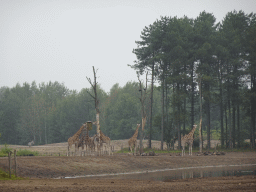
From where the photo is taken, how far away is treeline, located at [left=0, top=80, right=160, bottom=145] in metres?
90.0

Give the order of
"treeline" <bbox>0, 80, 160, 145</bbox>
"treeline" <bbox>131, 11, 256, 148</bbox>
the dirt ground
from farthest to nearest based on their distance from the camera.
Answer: "treeline" <bbox>0, 80, 160, 145</bbox>, "treeline" <bbox>131, 11, 256, 148</bbox>, the dirt ground

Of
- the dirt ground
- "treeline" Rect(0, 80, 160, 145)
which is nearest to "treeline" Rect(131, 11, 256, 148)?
the dirt ground

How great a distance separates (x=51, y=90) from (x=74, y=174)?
105 metres

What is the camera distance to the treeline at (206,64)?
4906 cm

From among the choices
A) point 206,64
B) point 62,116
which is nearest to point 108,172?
point 206,64

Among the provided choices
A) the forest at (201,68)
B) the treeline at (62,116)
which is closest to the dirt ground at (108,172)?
the forest at (201,68)

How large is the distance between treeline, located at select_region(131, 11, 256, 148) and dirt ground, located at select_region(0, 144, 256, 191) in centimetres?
1606

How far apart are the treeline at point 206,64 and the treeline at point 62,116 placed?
3594 centimetres

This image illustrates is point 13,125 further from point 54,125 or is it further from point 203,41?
point 203,41

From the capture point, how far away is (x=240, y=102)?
1911 inches

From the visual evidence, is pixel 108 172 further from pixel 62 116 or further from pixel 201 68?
pixel 62 116

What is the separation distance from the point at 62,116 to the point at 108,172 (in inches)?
2956

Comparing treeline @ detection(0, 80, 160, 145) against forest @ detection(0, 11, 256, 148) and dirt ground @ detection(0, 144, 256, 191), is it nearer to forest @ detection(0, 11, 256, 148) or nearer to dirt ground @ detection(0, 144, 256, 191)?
forest @ detection(0, 11, 256, 148)

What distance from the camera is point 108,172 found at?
25266 mm
